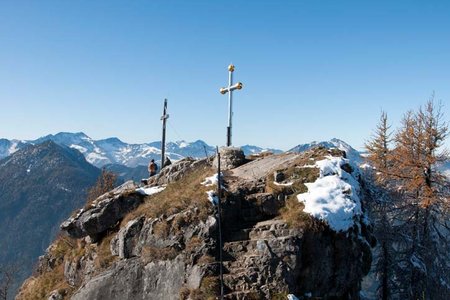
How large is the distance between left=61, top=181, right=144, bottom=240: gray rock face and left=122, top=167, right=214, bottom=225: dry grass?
78 cm

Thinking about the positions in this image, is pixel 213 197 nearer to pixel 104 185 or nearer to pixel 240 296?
pixel 240 296

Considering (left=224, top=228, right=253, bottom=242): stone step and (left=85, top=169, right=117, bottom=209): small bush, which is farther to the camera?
(left=85, top=169, right=117, bottom=209): small bush

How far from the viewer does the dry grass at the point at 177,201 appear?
68.3 ft

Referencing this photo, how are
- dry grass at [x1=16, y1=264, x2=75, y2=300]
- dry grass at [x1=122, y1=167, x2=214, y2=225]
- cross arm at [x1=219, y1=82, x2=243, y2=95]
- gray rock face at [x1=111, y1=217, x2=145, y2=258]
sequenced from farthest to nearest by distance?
1. cross arm at [x1=219, y1=82, x2=243, y2=95]
2. dry grass at [x1=16, y1=264, x2=75, y2=300]
3. dry grass at [x1=122, y1=167, x2=214, y2=225]
4. gray rock face at [x1=111, y1=217, x2=145, y2=258]

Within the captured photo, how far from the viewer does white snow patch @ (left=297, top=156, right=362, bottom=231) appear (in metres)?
19.5

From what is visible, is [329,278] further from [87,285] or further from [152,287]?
[87,285]

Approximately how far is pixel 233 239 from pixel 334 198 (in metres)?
5.23

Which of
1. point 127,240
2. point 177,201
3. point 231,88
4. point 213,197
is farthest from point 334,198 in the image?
point 231,88

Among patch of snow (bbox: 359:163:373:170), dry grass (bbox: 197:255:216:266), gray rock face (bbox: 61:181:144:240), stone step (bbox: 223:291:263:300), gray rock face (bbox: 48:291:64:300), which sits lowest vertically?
gray rock face (bbox: 48:291:64:300)

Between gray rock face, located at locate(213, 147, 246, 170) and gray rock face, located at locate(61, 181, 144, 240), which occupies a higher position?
gray rock face, located at locate(213, 147, 246, 170)

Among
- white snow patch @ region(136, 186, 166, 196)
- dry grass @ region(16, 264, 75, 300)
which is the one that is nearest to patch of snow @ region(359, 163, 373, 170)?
white snow patch @ region(136, 186, 166, 196)

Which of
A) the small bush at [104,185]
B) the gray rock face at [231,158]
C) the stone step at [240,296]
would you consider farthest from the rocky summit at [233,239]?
the small bush at [104,185]

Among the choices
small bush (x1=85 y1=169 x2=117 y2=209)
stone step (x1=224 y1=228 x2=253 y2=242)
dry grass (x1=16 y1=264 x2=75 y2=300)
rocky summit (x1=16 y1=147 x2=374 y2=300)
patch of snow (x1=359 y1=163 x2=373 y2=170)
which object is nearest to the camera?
rocky summit (x1=16 y1=147 x2=374 y2=300)

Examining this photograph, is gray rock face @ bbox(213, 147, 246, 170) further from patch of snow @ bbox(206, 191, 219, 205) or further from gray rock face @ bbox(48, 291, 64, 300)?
gray rock face @ bbox(48, 291, 64, 300)
